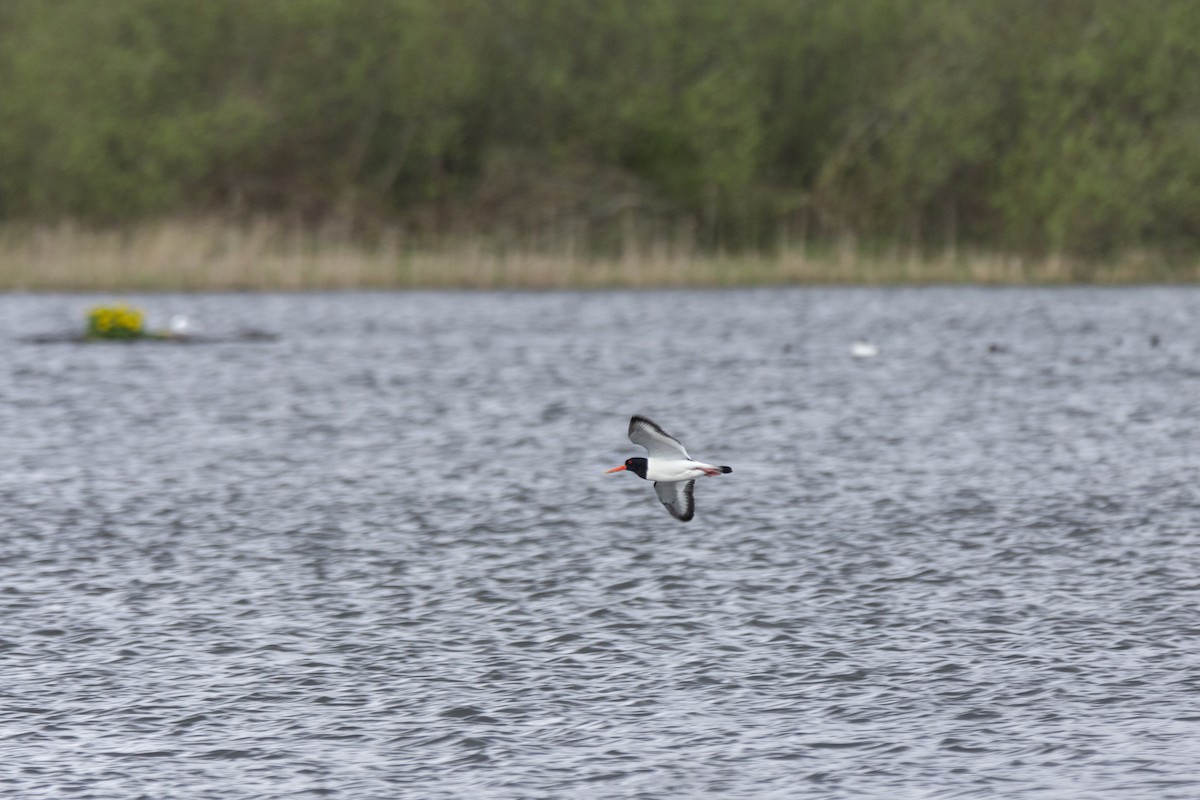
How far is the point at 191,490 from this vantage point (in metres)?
22.5

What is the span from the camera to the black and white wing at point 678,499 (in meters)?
13.8

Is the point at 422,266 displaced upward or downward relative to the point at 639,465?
upward

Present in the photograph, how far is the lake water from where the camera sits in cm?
1152

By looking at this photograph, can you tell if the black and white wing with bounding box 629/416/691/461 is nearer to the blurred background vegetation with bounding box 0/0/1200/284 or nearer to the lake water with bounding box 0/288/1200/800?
the lake water with bounding box 0/288/1200/800

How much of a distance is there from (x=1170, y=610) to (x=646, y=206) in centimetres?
4571

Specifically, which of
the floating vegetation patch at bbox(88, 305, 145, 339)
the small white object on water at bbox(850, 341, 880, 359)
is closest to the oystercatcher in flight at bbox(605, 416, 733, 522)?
the small white object on water at bbox(850, 341, 880, 359)

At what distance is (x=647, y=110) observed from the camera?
5972cm

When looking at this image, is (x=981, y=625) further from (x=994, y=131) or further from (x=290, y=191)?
(x=290, y=191)

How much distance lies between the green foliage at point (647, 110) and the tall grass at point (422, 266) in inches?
55.2

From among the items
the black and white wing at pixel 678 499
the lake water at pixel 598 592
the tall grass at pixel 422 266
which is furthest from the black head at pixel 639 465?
the tall grass at pixel 422 266

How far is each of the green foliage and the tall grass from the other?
140 centimetres

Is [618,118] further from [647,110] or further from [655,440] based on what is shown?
[655,440]

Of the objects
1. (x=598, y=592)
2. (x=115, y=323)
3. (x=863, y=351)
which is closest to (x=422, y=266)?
(x=115, y=323)

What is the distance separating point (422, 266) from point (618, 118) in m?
12.4
